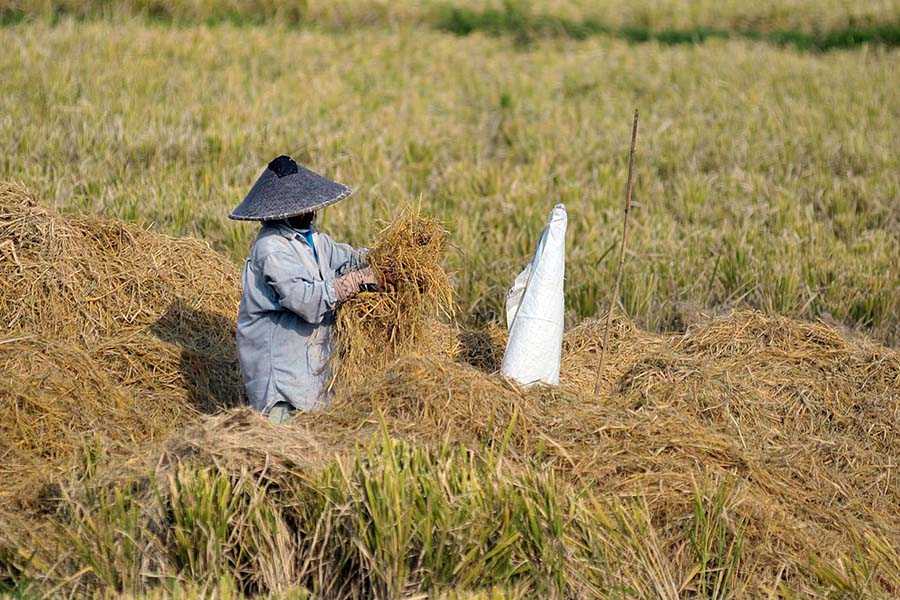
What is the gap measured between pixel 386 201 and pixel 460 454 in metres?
3.50

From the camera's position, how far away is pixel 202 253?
5.43m

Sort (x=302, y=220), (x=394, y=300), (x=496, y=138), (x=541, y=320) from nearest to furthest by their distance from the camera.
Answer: (x=302, y=220) → (x=394, y=300) → (x=541, y=320) → (x=496, y=138)

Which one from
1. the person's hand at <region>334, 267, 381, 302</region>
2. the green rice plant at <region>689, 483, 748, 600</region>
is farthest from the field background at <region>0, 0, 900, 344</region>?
the green rice plant at <region>689, 483, 748, 600</region>

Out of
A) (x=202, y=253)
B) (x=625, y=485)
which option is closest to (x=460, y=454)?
(x=625, y=485)

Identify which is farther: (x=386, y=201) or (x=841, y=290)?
(x=386, y=201)

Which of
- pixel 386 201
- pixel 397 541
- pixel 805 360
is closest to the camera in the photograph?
pixel 397 541

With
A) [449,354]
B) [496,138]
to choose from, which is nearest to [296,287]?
[449,354]

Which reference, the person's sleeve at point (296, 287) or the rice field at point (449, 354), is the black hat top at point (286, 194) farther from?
the rice field at point (449, 354)

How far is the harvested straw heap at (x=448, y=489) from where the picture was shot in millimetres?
3354

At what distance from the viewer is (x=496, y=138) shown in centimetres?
910

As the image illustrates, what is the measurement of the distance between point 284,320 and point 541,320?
0.98 metres

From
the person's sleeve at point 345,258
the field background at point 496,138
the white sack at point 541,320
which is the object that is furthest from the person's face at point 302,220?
the white sack at point 541,320

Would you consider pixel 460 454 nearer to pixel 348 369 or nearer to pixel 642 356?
pixel 348 369

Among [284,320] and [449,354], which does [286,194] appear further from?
[449,354]
